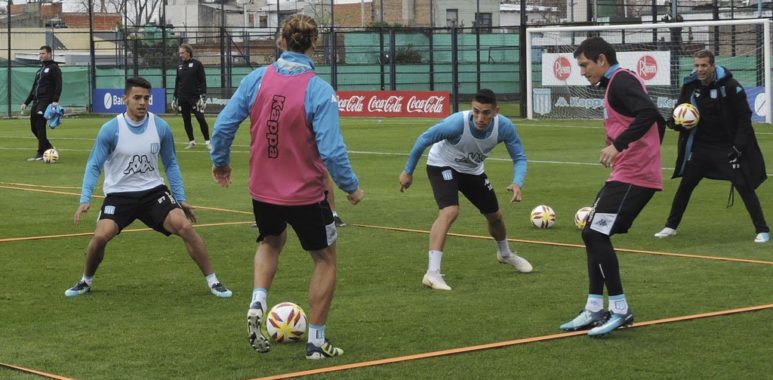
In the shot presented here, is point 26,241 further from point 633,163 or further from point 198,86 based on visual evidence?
point 198,86

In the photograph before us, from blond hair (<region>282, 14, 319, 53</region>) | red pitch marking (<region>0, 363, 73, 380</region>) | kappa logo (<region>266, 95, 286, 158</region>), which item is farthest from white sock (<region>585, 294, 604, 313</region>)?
red pitch marking (<region>0, 363, 73, 380</region>)

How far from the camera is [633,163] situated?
8.57 metres

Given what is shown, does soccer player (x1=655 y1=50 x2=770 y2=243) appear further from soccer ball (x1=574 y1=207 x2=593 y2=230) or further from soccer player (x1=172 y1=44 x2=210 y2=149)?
soccer player (x1=172 y1=44 x2=210 y2=149)

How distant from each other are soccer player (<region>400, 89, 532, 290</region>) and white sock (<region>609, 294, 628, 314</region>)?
2150mm

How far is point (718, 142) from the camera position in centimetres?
1361

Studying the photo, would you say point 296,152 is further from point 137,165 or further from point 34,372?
point 137,165

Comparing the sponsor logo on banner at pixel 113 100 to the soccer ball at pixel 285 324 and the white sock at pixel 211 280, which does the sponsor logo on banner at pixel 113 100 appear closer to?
the white sock at pixel 211 280

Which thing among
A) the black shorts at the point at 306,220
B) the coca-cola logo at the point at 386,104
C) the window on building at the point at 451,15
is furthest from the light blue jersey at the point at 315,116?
the window on building at the point at 451,15

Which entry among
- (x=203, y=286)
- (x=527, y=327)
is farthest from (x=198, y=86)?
(x=527, y=327)

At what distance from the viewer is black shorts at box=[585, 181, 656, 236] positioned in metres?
8.54

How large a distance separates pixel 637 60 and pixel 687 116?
24456 millimetres

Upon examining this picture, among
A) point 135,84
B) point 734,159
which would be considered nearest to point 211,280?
point 135,84

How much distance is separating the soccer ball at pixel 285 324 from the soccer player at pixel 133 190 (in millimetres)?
1938

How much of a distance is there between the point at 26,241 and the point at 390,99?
2819 centimetres
